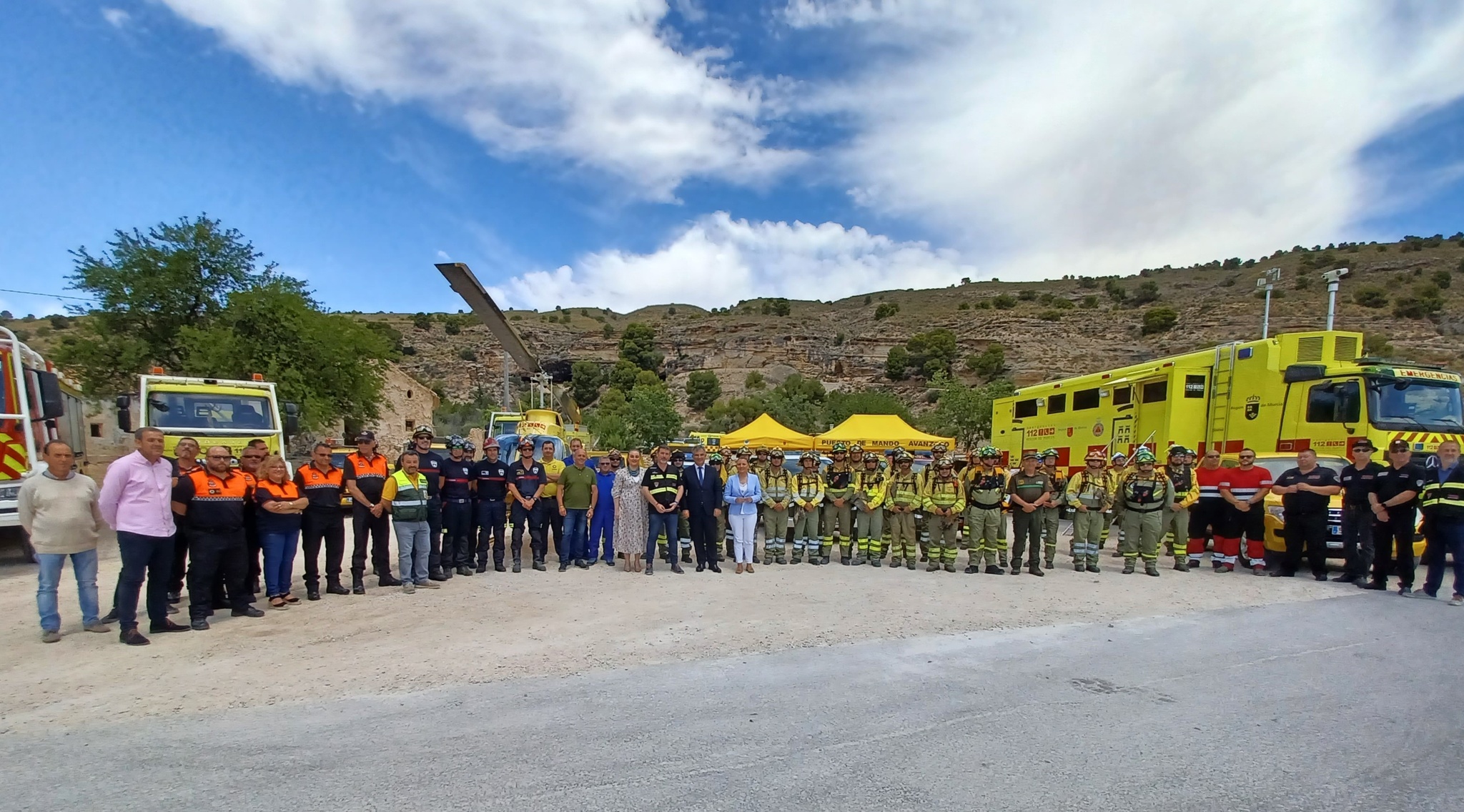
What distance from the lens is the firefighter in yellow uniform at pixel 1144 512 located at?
31.3 feet

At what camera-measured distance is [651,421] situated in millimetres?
36156

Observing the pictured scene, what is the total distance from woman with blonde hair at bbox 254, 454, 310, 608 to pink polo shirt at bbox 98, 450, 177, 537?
1.01 meters

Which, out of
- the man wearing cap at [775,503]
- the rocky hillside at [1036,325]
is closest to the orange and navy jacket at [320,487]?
the man wearing cap at [775,503]

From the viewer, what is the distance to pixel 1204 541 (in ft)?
34.1

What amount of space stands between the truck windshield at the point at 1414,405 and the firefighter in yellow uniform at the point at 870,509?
7577mm

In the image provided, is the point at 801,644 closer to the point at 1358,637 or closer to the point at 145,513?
the point at 1358,637

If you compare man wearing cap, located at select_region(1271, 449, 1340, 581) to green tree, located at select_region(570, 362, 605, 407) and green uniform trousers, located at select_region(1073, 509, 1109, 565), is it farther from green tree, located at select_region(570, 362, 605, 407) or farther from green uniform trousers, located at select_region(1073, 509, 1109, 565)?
green tree, located at select_region(570, 362, 605, 407)

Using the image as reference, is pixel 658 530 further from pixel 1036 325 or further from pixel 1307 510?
pixel 1036 325

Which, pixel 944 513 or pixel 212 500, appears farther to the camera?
pixel 944 513

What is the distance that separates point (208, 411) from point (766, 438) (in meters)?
13.6

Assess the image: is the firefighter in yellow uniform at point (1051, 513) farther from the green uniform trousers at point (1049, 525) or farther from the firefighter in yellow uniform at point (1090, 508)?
the firefighter in yellow uniform at point (1090, 508)

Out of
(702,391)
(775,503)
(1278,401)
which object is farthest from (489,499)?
(702,391)

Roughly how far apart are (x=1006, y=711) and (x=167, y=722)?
16.3ft

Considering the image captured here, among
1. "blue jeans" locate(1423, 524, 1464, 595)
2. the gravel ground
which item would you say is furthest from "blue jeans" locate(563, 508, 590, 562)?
"blue jeans" locate(1423, 524, 1464, 595)
